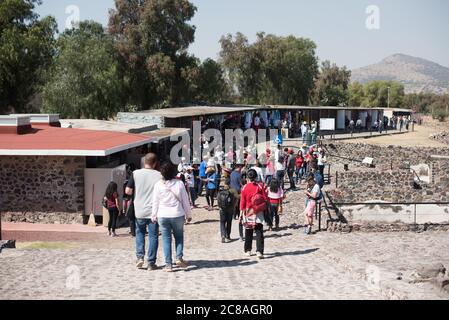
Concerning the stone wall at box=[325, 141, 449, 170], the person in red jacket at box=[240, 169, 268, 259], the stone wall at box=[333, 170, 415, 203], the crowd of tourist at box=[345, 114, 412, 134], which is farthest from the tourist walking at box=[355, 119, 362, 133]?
the person in red jacket at box=[240, 169, 268, 259]

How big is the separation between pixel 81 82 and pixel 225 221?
104 feet

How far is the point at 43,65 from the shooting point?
145ft

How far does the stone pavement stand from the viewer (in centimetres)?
743

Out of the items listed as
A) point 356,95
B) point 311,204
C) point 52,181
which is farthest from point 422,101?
point 52,181

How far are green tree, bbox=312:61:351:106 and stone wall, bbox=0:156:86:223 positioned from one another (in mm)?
68392

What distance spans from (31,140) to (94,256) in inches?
286

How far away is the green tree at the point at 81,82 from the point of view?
41125 millimetres

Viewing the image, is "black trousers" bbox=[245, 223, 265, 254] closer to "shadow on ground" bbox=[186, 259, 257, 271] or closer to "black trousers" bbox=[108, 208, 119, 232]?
"shadow on ground" bbox=[186, 259, 257, 271]

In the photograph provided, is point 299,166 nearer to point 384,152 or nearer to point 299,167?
point 299,167

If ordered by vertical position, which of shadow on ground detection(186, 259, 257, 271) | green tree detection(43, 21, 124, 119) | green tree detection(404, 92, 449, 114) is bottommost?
shadow on ground detection(186, 259, 257, 271)

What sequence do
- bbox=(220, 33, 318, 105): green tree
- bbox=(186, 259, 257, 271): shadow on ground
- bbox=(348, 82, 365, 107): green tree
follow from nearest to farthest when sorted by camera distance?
bbox=(186, 259, 257, 271): shadow on ground
bbox=(220, 33, 318, 105): green tree
bbox=(348, 82, 365, 107): green tree

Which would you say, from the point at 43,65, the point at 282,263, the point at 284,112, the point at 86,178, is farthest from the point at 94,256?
the point at 43,65

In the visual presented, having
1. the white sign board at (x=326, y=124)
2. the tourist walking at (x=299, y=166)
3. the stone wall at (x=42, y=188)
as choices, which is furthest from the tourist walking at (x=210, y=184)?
the white sign board at (x=326, y=124)

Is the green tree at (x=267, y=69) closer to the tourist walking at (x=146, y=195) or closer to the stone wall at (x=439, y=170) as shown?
the stone wall at (x=439, y=170)
